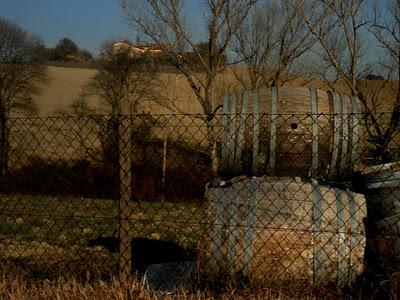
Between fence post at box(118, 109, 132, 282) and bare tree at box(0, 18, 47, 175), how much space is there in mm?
15442

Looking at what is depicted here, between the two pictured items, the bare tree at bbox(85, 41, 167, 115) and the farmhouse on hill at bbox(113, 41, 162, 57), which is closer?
the farmhouse on hill at bbox(113, 41, 162, 57)

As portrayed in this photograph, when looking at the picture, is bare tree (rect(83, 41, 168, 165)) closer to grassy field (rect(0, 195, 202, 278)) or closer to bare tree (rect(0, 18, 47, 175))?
bare tree (rect(0, 18, 47, 175))

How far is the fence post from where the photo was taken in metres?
3.77

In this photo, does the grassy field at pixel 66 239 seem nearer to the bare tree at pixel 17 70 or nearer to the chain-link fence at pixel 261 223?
the chain-link fence at pixel 261 223

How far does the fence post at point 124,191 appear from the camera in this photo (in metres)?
3.77

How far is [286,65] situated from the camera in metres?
15.9

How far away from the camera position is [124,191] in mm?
3795

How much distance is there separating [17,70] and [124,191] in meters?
15.8

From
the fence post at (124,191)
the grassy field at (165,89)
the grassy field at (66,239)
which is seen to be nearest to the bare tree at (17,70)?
the grassy field at (165,89)

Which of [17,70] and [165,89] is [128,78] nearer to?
[165,89]

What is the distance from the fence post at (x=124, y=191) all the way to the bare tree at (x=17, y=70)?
1544 centimetres

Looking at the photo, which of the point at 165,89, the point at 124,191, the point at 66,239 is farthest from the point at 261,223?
the point at 165,89

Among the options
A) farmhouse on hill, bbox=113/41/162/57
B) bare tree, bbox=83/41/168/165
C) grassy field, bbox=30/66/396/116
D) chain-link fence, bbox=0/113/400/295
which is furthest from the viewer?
bare tree, bbox=83/41/168/165

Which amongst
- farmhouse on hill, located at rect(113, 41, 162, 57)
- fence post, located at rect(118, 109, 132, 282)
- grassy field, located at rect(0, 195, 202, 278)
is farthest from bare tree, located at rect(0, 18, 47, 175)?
fence post, located at rect(118, 109, 132, 282)
